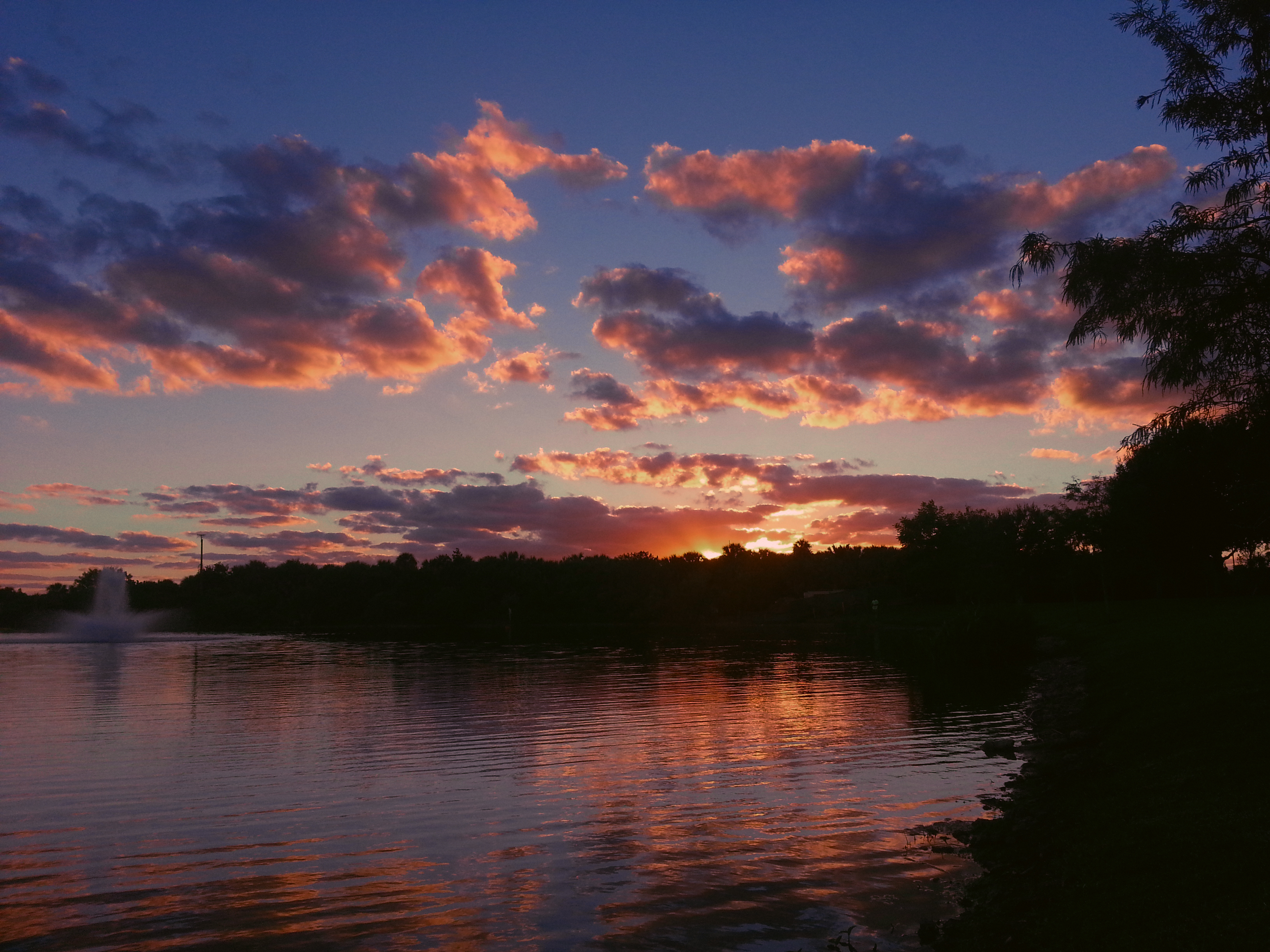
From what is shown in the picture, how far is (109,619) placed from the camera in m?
117

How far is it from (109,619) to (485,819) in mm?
118912

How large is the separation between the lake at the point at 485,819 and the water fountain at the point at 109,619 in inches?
2951

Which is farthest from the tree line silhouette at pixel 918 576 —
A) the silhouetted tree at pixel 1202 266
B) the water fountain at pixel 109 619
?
the water fountain at pixel 109 619

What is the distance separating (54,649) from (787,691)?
243 ft

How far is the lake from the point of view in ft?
40.1

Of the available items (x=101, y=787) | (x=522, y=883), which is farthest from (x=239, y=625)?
(x=522, y=883)

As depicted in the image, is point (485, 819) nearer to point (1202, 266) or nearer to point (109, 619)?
point (1202, 266)

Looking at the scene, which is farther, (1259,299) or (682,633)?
Result: (682,633)

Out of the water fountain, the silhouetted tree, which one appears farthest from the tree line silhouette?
the water fountain

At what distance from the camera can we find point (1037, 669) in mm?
48250

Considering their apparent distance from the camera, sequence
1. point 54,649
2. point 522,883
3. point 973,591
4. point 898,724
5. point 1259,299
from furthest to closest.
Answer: point 973,591, point 54,649, point 898,724, point 1259,299, point 522,883

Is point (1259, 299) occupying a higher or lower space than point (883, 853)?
higher

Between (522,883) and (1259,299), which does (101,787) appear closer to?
(522,883)

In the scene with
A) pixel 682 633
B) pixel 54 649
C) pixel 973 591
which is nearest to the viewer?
pixel 54 649
